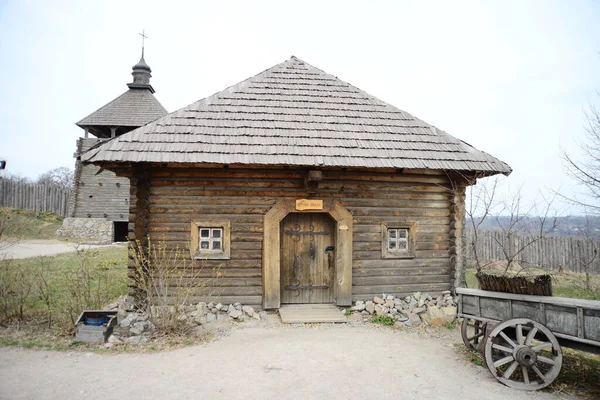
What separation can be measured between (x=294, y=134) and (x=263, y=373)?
14.8 ft

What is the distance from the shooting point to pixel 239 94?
8.37 metres

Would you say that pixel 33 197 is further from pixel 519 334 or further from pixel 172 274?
pixel 519 334

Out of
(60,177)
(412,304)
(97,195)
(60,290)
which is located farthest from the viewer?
(60,177)

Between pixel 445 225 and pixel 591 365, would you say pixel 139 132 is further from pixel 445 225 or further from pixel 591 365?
pixel 591 365

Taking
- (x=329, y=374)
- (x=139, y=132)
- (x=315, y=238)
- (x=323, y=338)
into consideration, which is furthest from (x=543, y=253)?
(x=139, y=132)

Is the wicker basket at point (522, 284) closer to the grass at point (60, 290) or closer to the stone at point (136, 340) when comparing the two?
the stone at point (136, 340)

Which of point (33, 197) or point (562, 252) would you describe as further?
point (33, 197)

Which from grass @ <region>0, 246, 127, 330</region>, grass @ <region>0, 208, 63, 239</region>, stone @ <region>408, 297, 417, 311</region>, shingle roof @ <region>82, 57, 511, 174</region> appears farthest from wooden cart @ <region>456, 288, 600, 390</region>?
grass @ <region>0, 208, 63, 239</region>

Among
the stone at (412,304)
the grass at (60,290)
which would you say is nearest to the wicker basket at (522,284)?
the stone at (412,304)

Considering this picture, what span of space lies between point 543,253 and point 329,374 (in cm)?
1398

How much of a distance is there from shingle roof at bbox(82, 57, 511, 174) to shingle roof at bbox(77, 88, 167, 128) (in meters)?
14.8

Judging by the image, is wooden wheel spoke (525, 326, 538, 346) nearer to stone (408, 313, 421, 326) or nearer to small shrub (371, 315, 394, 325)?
stone (408, 313, 421, 326)

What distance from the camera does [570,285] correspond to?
10836mm

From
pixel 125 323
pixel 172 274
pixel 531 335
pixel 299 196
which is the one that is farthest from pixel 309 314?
pixel 531 335
